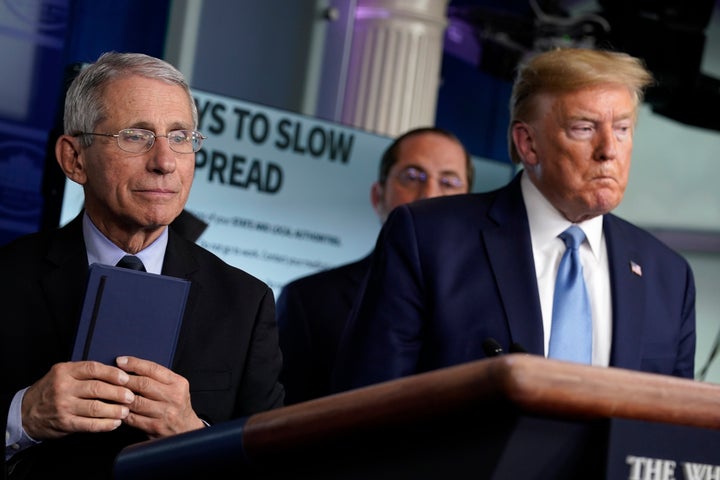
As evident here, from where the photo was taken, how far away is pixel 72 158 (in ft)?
7.69

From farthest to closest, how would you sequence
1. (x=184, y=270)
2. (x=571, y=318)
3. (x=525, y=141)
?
1. (x=525, y=141)
2. (x=571, y=318)
3. (x=184, y=270)

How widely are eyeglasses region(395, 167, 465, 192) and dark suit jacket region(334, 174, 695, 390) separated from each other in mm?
1543

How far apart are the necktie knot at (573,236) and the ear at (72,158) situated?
105 cm

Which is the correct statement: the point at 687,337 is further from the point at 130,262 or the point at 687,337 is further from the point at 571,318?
the point at 130,262

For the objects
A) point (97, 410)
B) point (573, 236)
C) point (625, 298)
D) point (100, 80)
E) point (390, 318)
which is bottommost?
point (97, 410)

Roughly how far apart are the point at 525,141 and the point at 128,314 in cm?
128

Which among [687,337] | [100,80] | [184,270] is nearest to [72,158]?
[100,80]

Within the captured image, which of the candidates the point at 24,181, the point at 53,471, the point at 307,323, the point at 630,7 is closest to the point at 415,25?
the point at 630,7

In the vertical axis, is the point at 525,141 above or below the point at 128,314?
above

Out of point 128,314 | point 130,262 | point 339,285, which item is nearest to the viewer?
point 128,314

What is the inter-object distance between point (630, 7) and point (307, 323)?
11.1 feet

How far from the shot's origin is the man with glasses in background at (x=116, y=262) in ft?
6.73

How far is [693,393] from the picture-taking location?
1.06 metres

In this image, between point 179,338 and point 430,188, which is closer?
point 179,338
